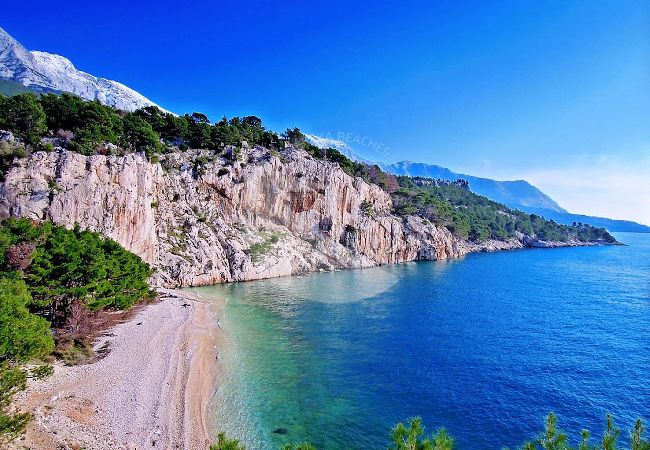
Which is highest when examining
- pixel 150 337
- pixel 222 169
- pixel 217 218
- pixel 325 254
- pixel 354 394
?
pixel 222 169

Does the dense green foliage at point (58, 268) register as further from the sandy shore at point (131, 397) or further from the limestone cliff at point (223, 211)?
the limestone cliff at point (223, 211)

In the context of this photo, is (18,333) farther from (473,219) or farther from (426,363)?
(473,219)

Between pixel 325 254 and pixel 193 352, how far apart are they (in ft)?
185

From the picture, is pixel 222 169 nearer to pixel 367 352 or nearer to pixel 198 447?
pixel 367 352

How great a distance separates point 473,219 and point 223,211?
12465 cm

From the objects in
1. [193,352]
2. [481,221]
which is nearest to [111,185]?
[193,352]

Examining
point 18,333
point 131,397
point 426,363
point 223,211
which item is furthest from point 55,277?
point 223,211

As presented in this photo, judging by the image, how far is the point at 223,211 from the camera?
72.4m

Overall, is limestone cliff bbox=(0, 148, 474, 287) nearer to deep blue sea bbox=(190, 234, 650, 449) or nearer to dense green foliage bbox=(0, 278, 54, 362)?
deep blue sea bbox=(190, 234, 650, 449)

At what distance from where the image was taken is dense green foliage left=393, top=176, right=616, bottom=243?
392 feet

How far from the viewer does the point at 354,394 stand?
23703mm

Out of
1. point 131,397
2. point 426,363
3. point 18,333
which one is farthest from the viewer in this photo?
point 426,363

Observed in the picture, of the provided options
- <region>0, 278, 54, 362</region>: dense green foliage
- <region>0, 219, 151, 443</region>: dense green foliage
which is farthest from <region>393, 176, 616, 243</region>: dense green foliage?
<region>0, 278, 54, 362</region>: dense green foliage

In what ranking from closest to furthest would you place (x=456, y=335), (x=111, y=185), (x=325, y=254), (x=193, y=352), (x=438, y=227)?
1. (x=193, y=352)
2. (x=456, y=335)
3. (x=111, y=185)
4. (x=325, y=254)
5. (x=438, y=227)
